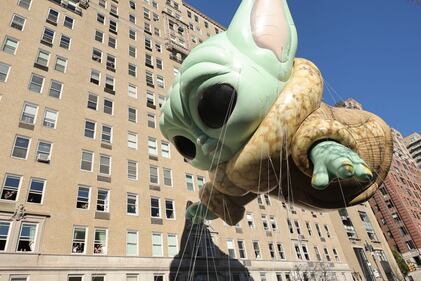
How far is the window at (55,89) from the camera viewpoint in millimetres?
19828

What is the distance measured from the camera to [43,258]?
46.1 ft

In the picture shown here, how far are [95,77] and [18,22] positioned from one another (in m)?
6.21

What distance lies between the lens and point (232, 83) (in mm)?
4402

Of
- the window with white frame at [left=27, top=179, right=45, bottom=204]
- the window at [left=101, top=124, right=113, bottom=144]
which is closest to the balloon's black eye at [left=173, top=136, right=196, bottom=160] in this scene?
the window with white frame at [left=27, top=179, right=45, bottom=204]

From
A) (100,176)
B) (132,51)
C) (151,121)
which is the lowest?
(100,176)

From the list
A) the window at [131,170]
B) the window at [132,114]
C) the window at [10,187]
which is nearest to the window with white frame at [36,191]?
the window at [10,187]

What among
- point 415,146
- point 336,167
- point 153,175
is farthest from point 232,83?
point 415,146

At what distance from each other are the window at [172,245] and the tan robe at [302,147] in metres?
15.3

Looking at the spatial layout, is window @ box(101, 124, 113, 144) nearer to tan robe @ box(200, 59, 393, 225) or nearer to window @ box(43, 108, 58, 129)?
window @ box(43, 108, 58, 129)

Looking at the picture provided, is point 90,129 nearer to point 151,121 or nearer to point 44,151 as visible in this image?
point 44,151

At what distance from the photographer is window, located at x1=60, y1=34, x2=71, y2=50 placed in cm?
2321

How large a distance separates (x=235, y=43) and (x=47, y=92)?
18260 millimetres

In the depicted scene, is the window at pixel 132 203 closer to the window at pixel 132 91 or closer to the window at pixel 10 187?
the window at pixel 10 187

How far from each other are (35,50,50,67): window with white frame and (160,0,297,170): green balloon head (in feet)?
63.6
